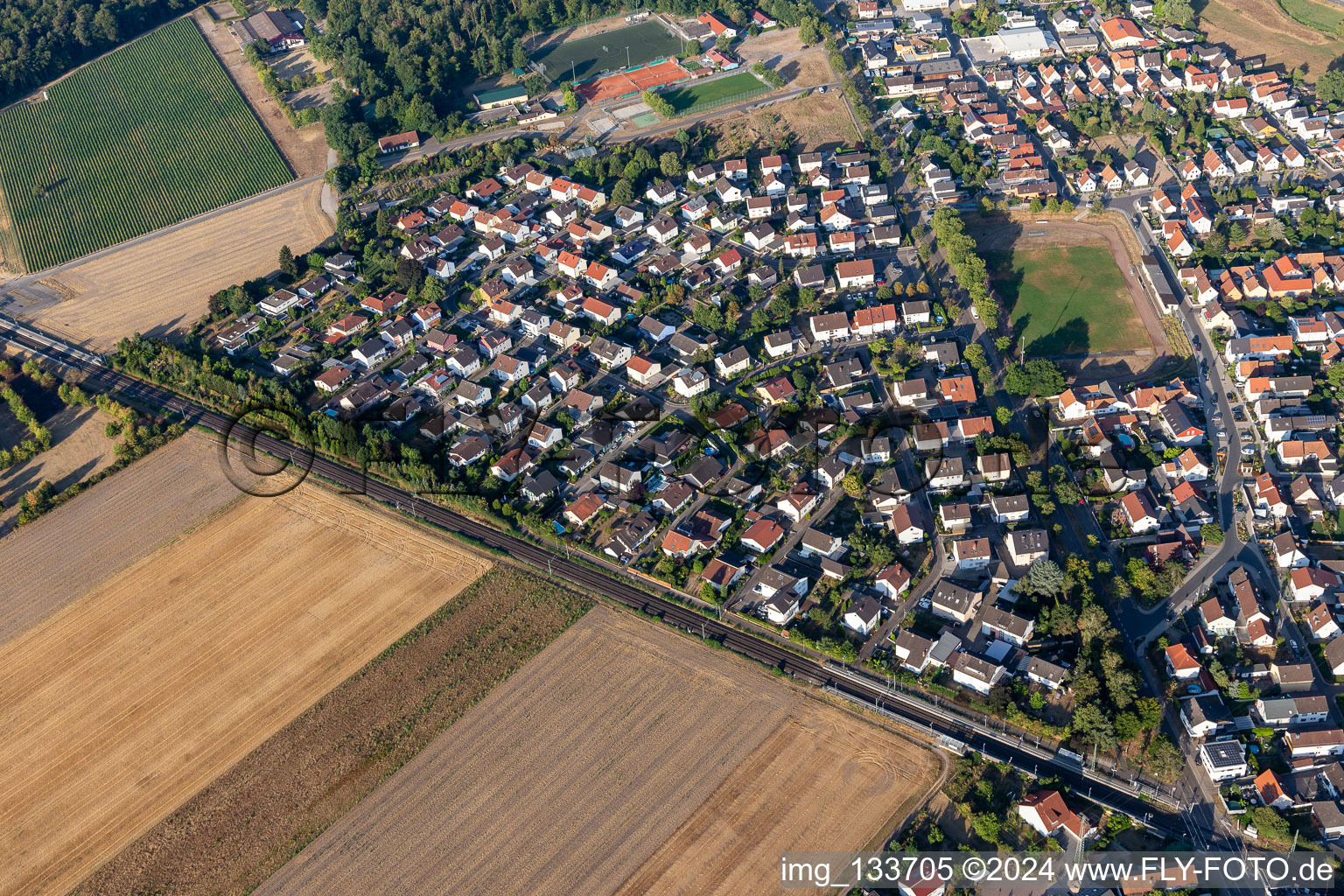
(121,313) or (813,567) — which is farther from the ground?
(121,313)

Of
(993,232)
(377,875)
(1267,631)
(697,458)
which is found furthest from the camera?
(993,232)

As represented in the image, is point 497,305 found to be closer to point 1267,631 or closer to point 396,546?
point 396,546

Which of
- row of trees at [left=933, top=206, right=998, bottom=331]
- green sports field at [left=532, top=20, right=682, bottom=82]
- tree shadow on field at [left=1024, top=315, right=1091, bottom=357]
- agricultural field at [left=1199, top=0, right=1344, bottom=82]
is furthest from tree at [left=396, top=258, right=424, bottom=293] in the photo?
agricultural field at [left=1199, top=0, right=1344, bottom=82]

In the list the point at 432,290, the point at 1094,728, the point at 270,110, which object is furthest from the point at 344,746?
the point at 270,110

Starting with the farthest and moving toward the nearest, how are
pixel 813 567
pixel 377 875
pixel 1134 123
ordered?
1. pixel 1134 123
2. pixel 813 567
3. pixel 377 875

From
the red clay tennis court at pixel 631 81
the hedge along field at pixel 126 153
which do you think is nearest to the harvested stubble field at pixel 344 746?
the hedge along field at pixel 126 153

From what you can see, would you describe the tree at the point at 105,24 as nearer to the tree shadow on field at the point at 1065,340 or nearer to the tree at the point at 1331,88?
the tree shadow on field at the point at 1065,340

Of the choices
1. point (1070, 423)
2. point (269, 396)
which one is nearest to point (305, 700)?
point (269, 396)

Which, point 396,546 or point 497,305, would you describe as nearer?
point 396,546
